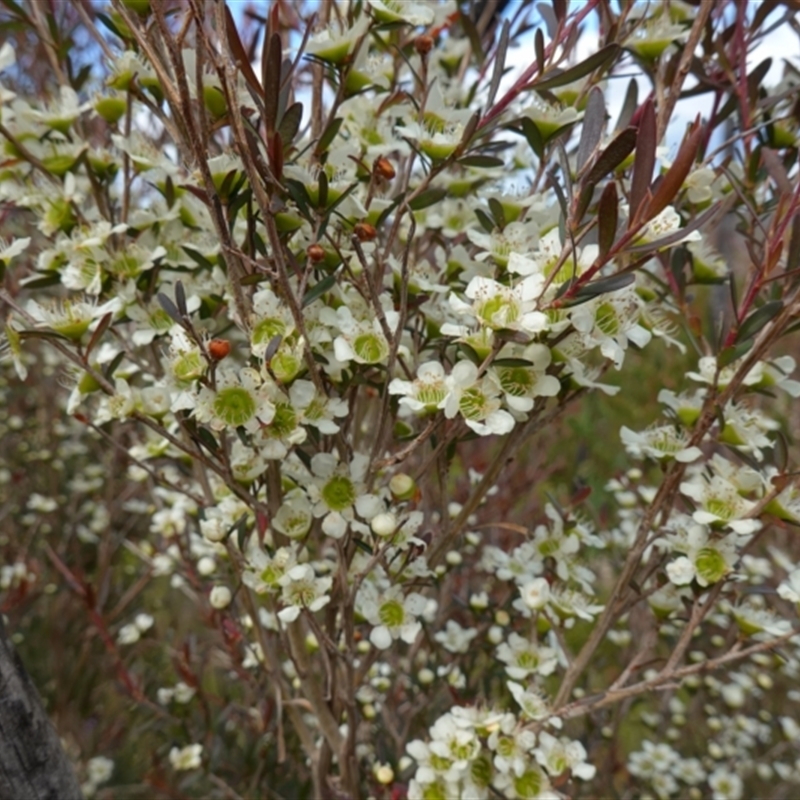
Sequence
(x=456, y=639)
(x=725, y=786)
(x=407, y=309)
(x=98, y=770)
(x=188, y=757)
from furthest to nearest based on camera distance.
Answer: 1. (x=98, y=770)
2. (x=725, y=786)
3. (x=188, y=757)
4. (x=456, y=639)
5. (x=407, y=309)

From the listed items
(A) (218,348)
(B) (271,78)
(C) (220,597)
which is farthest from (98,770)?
(B) (271,78)

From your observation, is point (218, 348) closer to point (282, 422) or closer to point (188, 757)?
point (282, 422)

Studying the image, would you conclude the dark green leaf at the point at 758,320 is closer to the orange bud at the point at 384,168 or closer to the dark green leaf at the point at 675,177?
the dark green leaf at the point at 675,177

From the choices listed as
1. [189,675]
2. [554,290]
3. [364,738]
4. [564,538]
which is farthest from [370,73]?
[364,738]

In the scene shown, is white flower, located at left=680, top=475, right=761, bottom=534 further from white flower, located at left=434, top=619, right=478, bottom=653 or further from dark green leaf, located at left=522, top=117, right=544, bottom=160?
white flower, located at left=434, top=619, right=478, bottom=653

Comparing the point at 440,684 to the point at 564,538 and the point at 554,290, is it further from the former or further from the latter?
the point at 554,290

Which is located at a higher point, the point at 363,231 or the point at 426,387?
the point at 363,231

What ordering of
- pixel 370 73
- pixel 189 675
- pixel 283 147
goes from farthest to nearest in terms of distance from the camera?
pixel 189 675 → pixel 370 73 → pixel 283 147

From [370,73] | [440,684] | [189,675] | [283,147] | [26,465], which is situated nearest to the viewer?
[283,147]
